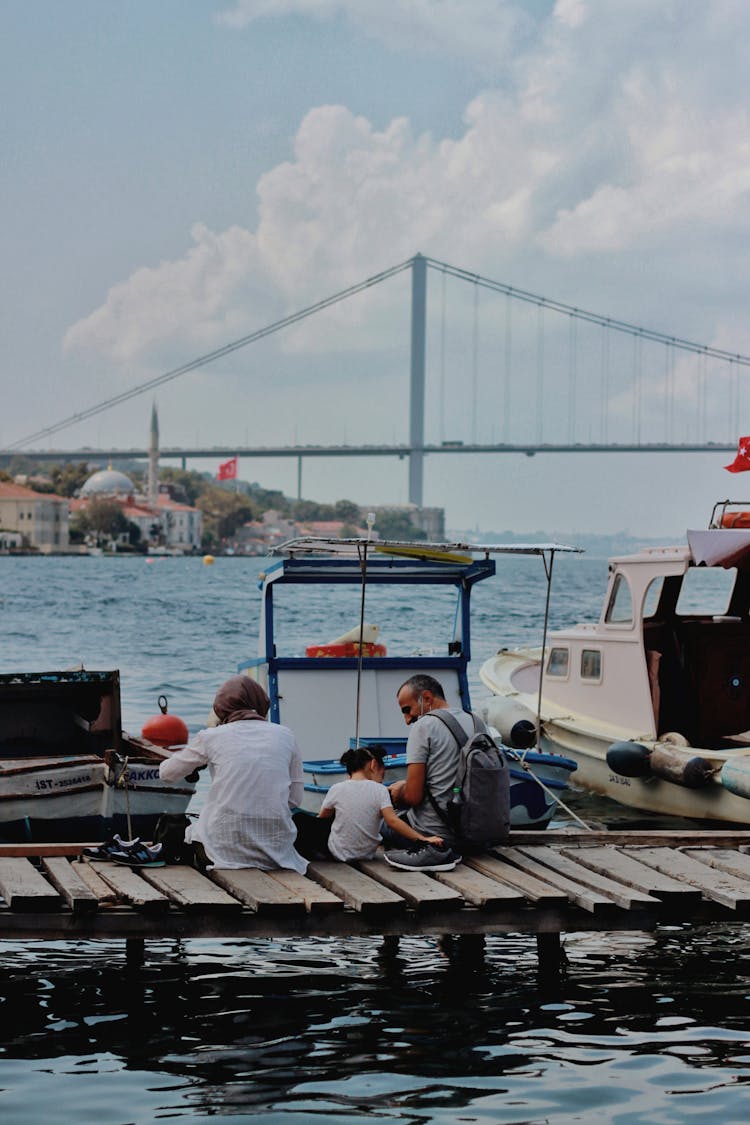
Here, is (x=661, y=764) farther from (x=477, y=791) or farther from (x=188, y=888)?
(x=188, y=888)

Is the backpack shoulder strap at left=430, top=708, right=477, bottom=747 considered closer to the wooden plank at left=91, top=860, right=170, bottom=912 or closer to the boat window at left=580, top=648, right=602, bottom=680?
the wooden plank at left=91, top=860, right=170, bottom=912

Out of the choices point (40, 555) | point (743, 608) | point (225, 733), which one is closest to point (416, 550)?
point (743, 608)

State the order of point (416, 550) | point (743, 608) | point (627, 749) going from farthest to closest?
point (743, 608) → point (627, 749) → point (416, 550)

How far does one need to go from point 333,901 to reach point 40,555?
495 feet

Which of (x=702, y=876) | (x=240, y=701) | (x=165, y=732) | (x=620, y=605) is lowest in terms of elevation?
(x=702, y=876)

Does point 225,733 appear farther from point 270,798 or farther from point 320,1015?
point 320,1015

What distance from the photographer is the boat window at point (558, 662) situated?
1512 cm

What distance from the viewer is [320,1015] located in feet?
23.8

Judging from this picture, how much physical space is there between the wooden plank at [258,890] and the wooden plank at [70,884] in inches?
23.7

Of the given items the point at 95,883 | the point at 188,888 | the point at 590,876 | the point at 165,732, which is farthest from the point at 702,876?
the point at 165,732

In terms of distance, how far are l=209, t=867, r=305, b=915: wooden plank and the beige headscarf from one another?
2.28ft

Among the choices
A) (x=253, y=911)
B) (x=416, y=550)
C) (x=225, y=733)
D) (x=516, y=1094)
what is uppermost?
(x=416, y=550)

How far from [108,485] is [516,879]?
169986mm

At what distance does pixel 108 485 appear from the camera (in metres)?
175
